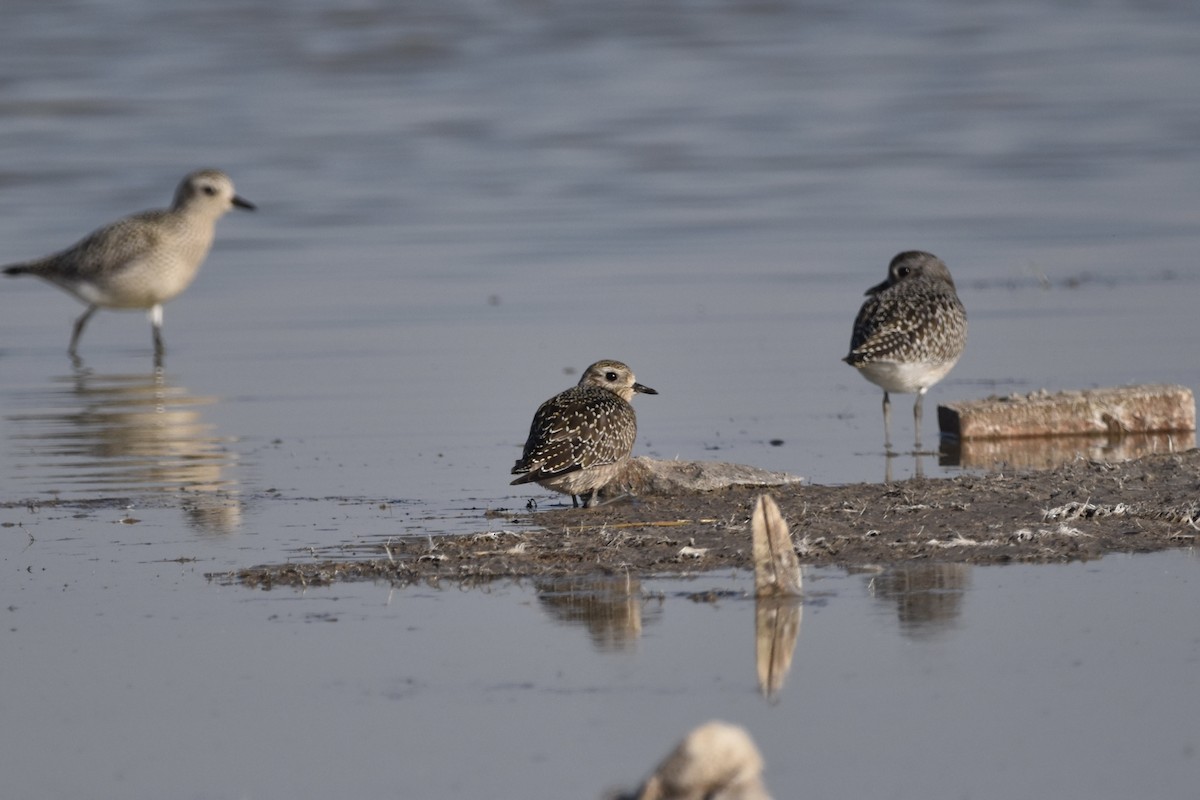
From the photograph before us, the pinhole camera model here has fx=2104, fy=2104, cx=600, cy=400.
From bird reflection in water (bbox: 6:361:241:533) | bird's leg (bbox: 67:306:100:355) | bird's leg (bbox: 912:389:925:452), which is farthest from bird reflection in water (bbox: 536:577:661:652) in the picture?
bird's leg (bbox: 67:306:100:355)

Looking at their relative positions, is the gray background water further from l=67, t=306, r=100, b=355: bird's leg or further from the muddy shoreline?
the muddy shoreline

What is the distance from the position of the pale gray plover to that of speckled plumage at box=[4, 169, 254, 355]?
5.87 metres

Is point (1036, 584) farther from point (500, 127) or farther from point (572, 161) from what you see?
point (500, 127)

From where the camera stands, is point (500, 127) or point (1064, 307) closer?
point (1064, 307)

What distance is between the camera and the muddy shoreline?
6730 mm

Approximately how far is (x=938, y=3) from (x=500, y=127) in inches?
551

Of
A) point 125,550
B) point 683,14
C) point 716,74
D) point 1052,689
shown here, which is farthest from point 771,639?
point 683,14

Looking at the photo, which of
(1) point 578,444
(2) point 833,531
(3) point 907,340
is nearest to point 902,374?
(3) point 907,340

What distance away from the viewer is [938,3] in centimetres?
3709

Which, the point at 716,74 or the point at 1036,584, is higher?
the point at 716,74

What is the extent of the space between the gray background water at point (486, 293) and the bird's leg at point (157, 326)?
129 mm

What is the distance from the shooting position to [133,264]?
15008 mm

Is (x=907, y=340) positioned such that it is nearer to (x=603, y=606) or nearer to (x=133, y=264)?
(x=603, y=606)

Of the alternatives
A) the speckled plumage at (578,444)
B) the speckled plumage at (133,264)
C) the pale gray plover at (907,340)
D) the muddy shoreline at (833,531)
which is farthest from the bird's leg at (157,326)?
the muddy shoreline at (833,531)
